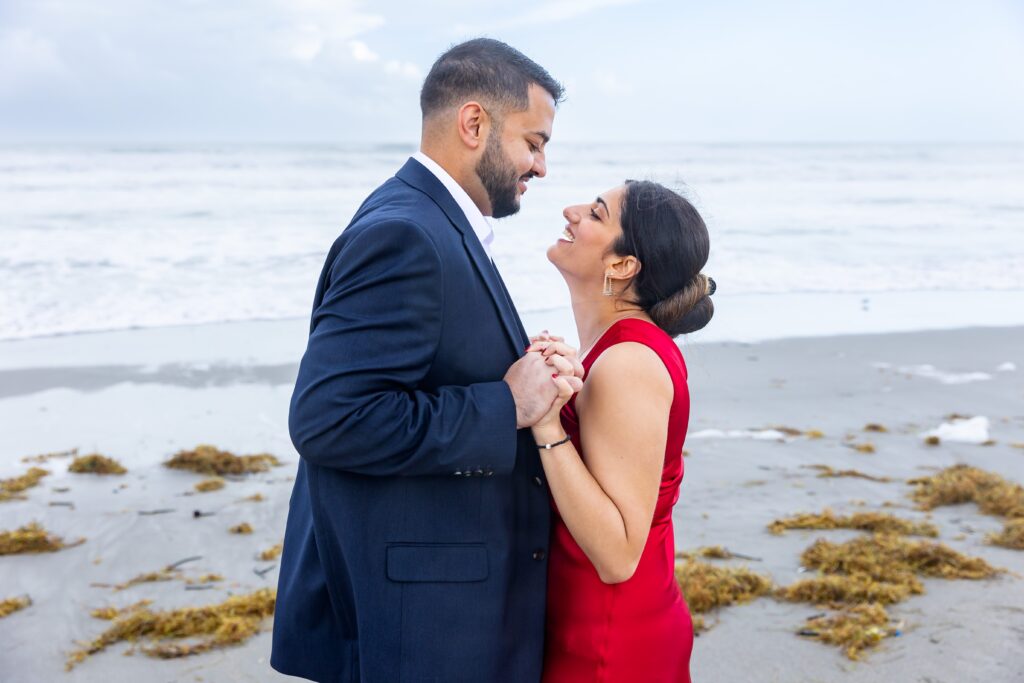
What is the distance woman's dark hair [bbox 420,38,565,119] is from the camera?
2523 mm

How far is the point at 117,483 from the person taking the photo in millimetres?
6453

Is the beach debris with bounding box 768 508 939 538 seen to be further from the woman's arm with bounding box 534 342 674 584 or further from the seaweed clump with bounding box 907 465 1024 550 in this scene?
the woman's arm with bounding box 534 342 674 584

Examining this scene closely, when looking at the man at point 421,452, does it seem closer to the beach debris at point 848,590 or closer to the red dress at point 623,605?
the red dress at point 623,605

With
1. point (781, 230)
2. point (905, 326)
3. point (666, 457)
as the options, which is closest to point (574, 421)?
point (666, 457)

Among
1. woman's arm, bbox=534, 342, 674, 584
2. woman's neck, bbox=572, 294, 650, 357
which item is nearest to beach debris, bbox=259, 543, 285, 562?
woman's neck, bbox=572, 294, 650, 357

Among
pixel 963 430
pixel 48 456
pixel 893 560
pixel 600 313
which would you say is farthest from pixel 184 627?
pixel 963 430

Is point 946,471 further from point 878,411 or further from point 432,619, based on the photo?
point 432,619

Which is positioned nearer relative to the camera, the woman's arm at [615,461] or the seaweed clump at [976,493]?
the woman's arm at [615,461]

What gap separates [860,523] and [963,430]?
2.53 metres

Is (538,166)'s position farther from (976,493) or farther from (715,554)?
(976,493)

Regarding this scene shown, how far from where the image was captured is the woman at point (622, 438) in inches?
90.1

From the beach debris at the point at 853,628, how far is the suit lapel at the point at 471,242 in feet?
8.60

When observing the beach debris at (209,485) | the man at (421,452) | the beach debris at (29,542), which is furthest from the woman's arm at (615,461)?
the beach debris at (209,485)

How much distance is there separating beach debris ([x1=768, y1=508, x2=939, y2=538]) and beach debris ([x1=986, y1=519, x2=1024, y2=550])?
0.29m
